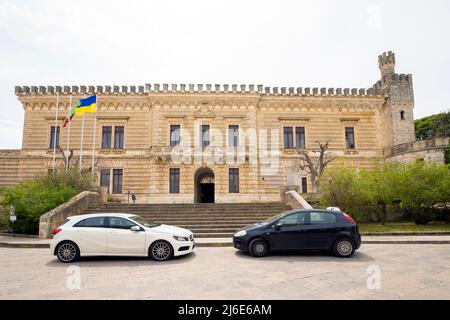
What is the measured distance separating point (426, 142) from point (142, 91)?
26.4 metres

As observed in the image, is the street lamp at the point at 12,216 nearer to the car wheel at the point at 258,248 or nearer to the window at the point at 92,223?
the window at the point at 92,223

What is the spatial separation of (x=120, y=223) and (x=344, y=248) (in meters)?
7.25

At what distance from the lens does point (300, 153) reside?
26.5m

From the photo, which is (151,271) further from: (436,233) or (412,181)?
(412,181)

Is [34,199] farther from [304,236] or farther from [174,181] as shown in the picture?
[304,236]

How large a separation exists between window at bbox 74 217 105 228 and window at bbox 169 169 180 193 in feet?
54.2

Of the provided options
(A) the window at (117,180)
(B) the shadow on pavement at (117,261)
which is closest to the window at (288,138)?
(A) the window at (117,180)

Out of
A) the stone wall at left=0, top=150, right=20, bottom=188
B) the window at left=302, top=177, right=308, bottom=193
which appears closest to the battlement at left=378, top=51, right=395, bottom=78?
the window at left=302, top=177, right=308, bottom=193

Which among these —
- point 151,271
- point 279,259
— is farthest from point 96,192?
point 279,259

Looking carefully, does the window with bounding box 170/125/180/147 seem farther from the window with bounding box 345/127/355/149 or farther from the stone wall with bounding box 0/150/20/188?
the window with bounding box 345/127/355/149

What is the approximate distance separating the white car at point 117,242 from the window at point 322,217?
4247mm

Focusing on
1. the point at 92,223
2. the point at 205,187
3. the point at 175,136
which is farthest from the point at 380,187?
the point at 175,136

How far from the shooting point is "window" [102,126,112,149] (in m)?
26.5

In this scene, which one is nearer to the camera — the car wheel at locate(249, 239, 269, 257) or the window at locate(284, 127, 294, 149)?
the car wheel at locate(249, 239, 269, 257)
